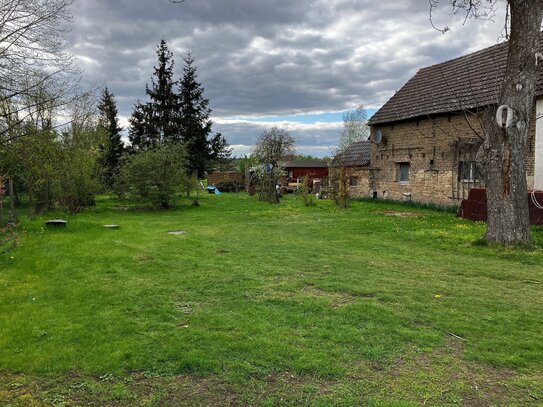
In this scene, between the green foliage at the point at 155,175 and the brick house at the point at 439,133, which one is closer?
the brick house at the point at 439,133

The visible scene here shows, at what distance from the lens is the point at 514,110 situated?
858 centimetres

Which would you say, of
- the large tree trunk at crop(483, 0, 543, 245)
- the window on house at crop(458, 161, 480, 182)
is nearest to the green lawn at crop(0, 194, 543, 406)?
the large tree trunk at crop(483, 0, 543, 245)

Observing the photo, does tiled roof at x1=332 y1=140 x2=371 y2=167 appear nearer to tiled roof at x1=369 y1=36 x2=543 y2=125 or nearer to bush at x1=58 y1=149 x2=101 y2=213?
tiled roof at x1=369 y1=36 x2=543 y2=125

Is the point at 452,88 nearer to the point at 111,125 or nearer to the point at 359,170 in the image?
the point at 359,170

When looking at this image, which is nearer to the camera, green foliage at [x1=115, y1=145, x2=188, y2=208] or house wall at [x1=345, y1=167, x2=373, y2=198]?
green foliage at [x1=115, y1=145, x2=188, y2=208]

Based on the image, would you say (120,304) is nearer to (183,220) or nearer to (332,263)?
(332,263)

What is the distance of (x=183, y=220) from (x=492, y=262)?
35.5 feet

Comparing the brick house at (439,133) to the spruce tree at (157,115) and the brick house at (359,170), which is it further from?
the spruce tree at (157,115)

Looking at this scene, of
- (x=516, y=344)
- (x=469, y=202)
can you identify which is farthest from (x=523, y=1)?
(x=516, y=344)

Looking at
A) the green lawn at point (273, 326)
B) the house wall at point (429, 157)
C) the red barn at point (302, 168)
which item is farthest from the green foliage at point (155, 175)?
the red barn at point (302, 168)

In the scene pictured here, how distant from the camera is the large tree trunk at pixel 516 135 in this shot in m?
8.40

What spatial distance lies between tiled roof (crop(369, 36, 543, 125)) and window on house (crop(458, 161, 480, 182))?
212 cm

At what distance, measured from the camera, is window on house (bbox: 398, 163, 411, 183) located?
65.9 ft

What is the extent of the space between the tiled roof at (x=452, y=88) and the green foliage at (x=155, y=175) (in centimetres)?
1042
